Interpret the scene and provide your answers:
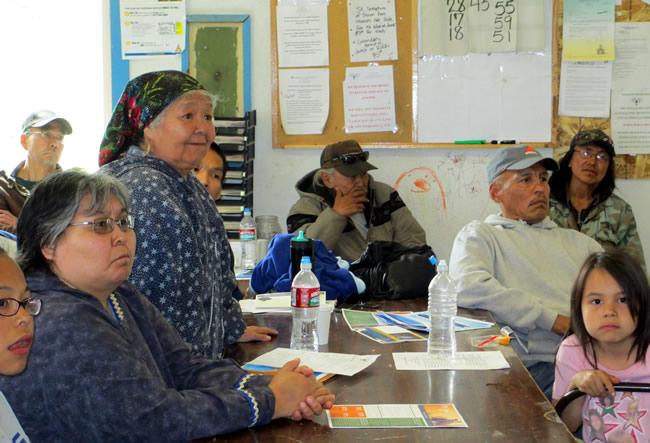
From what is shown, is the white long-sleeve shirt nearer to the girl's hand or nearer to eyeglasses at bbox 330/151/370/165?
the girl's hand

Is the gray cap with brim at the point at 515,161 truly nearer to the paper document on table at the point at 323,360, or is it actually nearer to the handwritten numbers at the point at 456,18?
the handwritten numbers at the point at 456,18

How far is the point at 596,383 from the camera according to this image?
6.34ft

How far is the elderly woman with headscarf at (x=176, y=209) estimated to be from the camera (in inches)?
73.9

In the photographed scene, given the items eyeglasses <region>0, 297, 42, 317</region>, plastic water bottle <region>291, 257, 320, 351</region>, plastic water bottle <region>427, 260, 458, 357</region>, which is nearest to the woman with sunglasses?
eyeglasses <region>0, 297, 42, 317</region>

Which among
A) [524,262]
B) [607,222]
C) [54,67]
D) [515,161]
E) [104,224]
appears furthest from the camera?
[54,67]

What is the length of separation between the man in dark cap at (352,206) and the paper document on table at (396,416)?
7.44 ft

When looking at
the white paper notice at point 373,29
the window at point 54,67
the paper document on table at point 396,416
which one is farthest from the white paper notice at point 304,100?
the paper document on table at point 396,416

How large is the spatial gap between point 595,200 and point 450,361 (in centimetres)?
244

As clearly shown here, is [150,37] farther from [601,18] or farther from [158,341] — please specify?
[158,341]

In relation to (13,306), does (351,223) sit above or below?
below

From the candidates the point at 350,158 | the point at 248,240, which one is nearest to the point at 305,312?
the point at 350,158

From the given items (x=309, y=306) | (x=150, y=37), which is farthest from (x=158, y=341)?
(x=150, y=37)

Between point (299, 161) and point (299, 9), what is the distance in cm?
86

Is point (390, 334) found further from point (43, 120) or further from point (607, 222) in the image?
point (43, 120)
